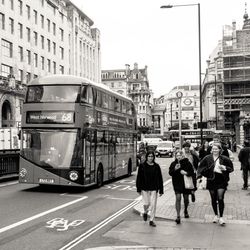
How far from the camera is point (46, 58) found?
63688 millimetres

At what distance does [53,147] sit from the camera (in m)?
15.8

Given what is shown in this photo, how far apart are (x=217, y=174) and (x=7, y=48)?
46.4 meters

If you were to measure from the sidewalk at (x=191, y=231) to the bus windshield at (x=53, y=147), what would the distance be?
4.34 metres

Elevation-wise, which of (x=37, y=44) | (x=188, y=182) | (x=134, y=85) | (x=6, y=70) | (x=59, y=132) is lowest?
(x=188, y=182)

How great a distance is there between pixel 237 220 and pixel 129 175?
579 inches

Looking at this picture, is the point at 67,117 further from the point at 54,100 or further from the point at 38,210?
the point at 38,210

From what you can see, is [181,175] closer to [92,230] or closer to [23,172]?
[92,230]

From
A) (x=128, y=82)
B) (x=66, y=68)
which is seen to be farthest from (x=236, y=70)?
(x=128, y=82)

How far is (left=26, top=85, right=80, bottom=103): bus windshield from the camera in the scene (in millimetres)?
16078

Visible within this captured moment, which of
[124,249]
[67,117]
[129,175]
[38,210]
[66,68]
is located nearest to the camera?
[124,249]

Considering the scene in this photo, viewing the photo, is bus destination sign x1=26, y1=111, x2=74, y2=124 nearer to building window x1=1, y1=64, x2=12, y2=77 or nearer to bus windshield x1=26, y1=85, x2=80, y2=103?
bus windshield x1=26, y1=85, x2=80, y2=103

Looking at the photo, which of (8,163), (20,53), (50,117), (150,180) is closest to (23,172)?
(50,117)

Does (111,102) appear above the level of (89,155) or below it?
above

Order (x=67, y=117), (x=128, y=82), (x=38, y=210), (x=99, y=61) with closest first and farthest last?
1. (x=38, y=210)
2. (x=67, y=117)
3. (x=99, y=61)
4. (x=128, y=82)
